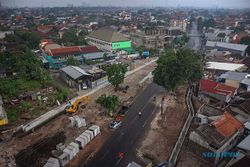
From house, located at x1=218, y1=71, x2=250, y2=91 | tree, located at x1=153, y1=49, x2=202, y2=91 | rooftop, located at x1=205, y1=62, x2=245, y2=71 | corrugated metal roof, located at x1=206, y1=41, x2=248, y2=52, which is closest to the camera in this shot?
tree, located at x1=153, y1=49, x2=202, y2=91

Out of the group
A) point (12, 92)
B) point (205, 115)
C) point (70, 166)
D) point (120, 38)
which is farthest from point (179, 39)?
point (70, 166)

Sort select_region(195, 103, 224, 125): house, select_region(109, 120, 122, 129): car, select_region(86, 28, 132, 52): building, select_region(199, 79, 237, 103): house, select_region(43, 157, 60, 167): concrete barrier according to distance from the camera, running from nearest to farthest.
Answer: select_region(43, 157, 60, 167): concrete barrier
select_region(195, 103, 224, 125): house
select_region(109, 120, 122, 129): car
select_region(199, 79, 237, 103): house
select_region(86, 28, 132, 52): building

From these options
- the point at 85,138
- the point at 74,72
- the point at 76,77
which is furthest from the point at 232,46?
the point at 85,138

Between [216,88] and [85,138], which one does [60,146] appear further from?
[216,88]

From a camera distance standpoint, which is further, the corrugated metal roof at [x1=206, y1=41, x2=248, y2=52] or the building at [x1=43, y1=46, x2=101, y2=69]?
the corrugated metal roof at [x1=206, y1=41, x2=248, y2=52]

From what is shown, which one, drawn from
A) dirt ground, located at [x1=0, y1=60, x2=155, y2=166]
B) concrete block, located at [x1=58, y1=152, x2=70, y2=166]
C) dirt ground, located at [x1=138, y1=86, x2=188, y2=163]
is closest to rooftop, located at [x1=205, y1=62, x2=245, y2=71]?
dirt ground, located at [x1=138, y1=86, x2=188, y2=163]

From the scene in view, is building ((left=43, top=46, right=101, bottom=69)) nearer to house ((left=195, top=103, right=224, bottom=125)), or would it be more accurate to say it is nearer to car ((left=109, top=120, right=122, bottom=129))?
car ((left=109, top=120, right=122, bottom=129))

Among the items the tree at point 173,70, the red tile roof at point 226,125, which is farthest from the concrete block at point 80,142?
the tree at point 173,70
